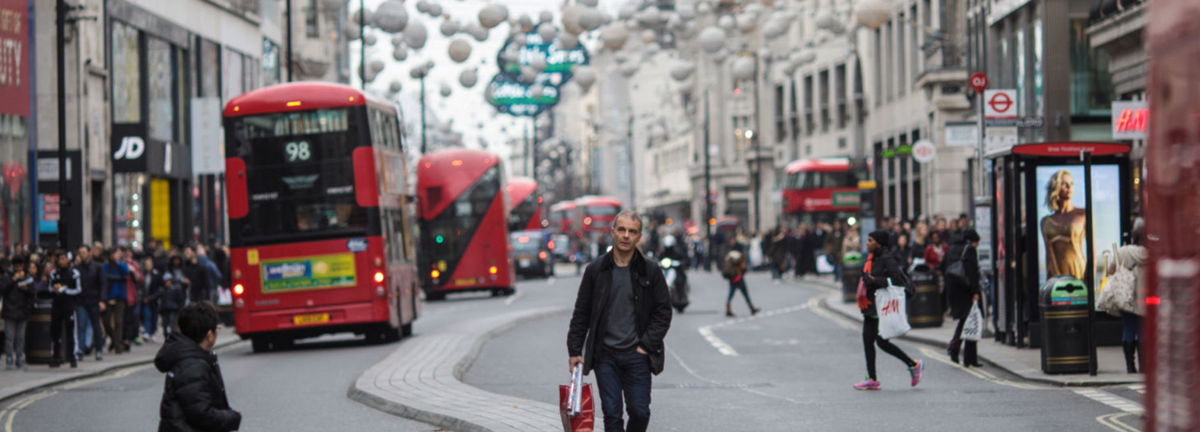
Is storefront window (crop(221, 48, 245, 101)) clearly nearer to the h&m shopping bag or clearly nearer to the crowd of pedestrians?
the crowd of pedestrians

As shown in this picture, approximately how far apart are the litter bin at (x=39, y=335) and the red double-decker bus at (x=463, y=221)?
63.4 feet

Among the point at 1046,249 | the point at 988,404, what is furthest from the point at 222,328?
the point at 988,404

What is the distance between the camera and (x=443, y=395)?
14.3m

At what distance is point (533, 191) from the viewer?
59.4 m

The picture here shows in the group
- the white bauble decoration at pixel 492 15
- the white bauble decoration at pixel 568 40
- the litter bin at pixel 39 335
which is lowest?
the litter bin at pixel 39 335

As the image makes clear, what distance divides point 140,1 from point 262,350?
18315mm

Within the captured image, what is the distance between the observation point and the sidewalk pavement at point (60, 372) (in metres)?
17.7

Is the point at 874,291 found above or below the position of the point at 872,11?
below

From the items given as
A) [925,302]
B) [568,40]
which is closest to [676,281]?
[568,40]

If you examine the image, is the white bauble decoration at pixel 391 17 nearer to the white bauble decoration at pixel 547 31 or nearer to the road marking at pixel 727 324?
the white bauble decoration at pixel 547 31

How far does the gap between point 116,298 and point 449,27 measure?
6.46 m

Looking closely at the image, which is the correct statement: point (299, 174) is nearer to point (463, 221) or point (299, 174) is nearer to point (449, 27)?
point (449, 27)

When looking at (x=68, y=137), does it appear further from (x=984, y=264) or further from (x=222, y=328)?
(x=984, y=264)

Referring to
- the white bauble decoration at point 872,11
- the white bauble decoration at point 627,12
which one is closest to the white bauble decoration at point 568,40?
the white bauble decoration at point 627,12
